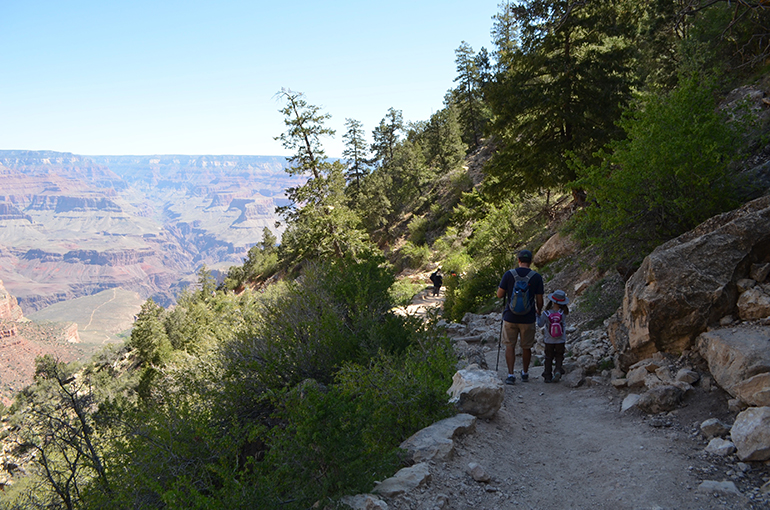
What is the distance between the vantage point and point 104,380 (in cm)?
3177

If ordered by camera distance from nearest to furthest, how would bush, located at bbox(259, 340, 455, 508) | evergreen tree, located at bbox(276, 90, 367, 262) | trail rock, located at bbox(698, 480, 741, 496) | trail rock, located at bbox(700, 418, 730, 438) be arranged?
trail rock, located at bbox(698, 480, 741, 496)
bush, located at bbox(259, 340, 455, 508)
trail rock, located at bbox(700, 418, 730, 438)
evergreen tree, located at bbox(276, 90, 367, 262)

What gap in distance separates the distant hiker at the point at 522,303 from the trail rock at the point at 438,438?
2.20 meters

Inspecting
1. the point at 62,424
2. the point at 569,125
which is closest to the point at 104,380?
the point at 62,424

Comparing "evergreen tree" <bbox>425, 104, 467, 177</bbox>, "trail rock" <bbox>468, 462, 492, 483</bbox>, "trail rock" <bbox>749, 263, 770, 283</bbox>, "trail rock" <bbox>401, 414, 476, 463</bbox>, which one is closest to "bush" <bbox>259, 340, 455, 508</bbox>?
"trail rock" <bbox>401, 414, 476, 463</bbox>

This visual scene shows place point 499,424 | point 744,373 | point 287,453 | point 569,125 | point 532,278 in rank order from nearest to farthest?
1. point 287,453
2. point 744,373
3. point 499,424
4. point 532,278
5. point 569,125

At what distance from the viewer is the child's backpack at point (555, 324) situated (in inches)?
252

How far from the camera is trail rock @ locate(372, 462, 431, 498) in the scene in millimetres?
3433

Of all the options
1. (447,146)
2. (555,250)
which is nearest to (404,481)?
(555,250)

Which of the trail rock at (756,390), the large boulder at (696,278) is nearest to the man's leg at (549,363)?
the large boulder at (696,278)

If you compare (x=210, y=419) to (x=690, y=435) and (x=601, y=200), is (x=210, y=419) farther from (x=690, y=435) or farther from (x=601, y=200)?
(x=601, y=200)

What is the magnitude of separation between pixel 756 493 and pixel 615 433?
4.72 ft

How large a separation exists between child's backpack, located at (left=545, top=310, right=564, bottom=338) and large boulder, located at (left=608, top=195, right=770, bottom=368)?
1.02 metres

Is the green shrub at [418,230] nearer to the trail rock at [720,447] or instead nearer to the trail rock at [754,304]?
the trail rock at [754,304]

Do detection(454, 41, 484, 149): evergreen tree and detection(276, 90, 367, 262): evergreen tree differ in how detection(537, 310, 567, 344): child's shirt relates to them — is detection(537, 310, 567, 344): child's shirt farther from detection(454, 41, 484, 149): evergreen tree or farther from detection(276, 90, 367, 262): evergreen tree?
detection(454, 41, 484, 149): evergreen tree
